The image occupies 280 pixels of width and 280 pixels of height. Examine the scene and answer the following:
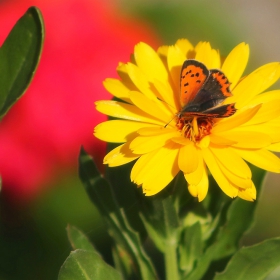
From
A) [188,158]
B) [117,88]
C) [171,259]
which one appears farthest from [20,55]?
[171,259]

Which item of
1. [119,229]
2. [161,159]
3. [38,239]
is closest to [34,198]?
[38,239]

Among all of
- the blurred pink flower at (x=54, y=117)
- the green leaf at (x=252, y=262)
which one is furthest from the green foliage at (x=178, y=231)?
the blurred pink flower at (x=54, y=117)

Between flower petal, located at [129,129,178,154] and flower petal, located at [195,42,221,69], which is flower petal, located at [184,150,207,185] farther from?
flower petal, located at [195,42,221,69]

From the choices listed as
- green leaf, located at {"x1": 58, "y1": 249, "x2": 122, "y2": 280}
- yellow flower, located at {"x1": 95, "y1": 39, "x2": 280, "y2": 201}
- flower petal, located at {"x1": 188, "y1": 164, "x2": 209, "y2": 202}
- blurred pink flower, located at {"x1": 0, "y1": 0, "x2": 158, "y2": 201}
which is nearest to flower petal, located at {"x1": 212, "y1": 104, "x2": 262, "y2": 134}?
yellow flower, located at {"x1": 95, "y1": 39, "x2": 280, "y2": 201}

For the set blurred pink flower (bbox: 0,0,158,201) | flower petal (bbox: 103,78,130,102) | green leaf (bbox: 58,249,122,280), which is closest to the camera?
green leaf (bbox: 58,249,122,280)

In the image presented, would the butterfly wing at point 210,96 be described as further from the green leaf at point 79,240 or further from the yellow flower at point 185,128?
the green leaf at point 79,240

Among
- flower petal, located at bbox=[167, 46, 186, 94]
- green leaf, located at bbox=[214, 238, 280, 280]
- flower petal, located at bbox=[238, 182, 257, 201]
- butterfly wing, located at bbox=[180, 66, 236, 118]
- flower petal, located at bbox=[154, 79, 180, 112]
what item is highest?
flower petal, located at bbox=[167, 46, 186, 94]

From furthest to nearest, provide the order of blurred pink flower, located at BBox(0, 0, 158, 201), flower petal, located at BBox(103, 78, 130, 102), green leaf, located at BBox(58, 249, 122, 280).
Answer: blurred pink flower, located at BBox(0, 0, 158, 201) < flower petal, located at BBox(103, 78, 130, 102) < green leaf, located at BBox(58, 249, 122, 280)
